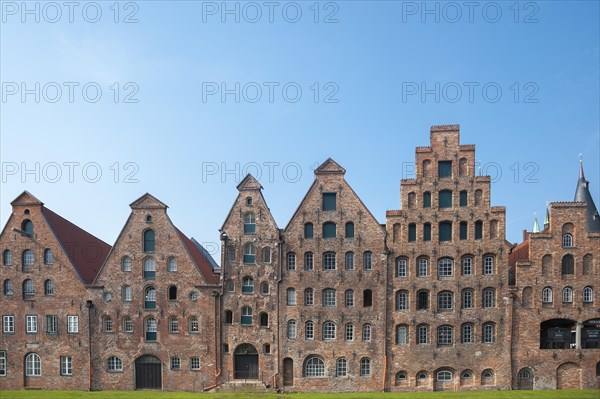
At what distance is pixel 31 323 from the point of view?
45.1m

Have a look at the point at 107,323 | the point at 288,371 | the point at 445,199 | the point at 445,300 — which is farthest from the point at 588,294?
the point at 107,323

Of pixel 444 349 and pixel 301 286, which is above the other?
pixel 301 286

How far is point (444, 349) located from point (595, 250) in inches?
601

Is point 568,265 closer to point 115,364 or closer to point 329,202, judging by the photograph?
point 329,202

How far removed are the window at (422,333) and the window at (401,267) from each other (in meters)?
4.74

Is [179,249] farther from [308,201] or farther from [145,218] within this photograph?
[308,201]

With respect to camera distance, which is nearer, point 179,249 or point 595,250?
point 595,250

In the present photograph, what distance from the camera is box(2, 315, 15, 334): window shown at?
45219 mm

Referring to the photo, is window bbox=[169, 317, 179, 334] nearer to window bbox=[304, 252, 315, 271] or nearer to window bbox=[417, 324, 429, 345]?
window bbox=[304, 252, 315, 271]

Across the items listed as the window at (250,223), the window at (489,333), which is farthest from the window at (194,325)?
the window at (489,333)

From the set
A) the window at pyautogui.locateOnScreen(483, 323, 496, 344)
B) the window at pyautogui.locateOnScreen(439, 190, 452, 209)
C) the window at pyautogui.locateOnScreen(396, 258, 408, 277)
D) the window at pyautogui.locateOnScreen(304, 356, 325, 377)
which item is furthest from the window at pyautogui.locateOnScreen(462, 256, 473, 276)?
the window at pyautogui.locateOnScreen(304, 356, 325, 377)

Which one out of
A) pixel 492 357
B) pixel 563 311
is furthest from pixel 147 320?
pixel 563 311

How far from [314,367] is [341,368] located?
2.36m

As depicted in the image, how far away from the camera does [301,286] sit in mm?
43312
